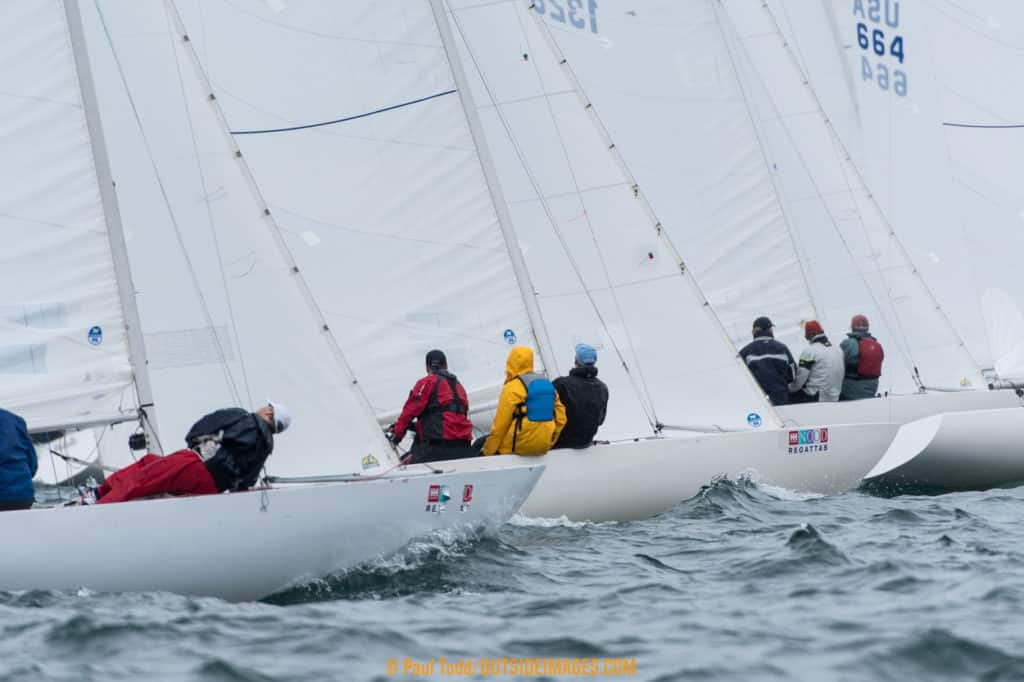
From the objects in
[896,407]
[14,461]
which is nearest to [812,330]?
[896,407]

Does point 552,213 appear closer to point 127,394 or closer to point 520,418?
point 520,418

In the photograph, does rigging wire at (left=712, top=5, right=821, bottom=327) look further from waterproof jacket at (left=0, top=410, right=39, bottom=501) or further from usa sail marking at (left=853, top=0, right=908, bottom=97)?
waterproof jacket at (left=0, top=410, right=39, bottom=501)

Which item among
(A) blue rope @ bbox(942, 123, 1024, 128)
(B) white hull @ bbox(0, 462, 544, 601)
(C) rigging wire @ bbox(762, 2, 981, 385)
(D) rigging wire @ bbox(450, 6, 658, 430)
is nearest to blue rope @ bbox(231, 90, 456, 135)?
(D) rigging wire @ bbox(450, 6, 658, 430)

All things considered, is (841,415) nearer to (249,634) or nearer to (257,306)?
(257,306)

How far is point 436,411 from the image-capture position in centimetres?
1045

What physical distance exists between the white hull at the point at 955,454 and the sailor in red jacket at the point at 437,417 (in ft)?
11.7

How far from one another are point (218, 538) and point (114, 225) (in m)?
2.39

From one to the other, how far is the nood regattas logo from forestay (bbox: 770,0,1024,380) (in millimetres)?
5971

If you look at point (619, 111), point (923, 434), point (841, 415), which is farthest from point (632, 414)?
point (619, 111)

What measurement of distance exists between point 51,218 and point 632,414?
488 centimetres

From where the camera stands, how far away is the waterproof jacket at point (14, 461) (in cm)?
776

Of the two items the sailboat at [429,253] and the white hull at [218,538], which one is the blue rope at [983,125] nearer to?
the sailboat at [429,253]

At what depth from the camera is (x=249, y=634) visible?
648 cm

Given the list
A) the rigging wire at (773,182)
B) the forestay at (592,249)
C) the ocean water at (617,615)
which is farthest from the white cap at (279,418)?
the rigging wire at (773,182)
